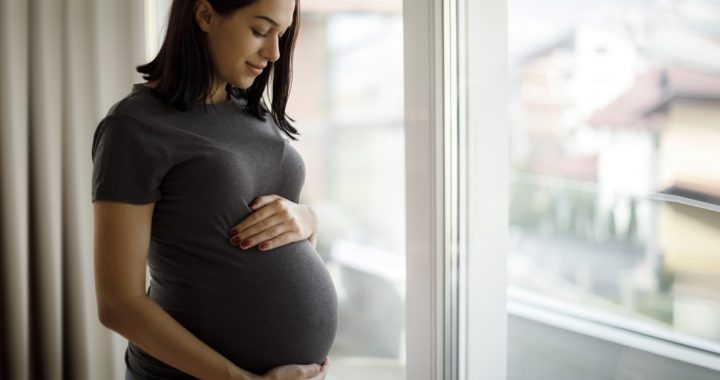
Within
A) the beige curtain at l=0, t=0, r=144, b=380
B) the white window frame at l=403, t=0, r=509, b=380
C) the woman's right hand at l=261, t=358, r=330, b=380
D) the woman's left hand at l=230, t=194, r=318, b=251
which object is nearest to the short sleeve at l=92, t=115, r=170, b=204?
the woman's left hand at l=230, t=194, r=318, b=251

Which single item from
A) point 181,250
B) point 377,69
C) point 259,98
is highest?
point 377,69

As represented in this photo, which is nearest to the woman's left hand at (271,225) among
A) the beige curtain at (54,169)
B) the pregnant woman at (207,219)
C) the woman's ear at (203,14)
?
the pregnant woman at (207,219)

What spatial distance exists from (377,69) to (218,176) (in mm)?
659

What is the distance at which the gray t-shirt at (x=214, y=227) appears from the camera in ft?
3.14

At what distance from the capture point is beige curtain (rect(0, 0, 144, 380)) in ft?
6.11

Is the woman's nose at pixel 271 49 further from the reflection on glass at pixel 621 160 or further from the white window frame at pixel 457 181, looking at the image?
the reflection on glass at pixel 621 160

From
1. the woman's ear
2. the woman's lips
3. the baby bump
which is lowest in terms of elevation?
the baby bump

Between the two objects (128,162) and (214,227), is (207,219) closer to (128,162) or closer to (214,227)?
(214,227)

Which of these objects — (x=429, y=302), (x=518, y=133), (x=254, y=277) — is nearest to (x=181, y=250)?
(x=254, y=277)

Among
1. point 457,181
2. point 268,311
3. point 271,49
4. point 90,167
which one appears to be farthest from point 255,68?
point 90,167

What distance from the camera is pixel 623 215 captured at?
1.14 m

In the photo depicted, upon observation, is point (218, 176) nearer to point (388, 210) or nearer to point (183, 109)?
point (183, 109)

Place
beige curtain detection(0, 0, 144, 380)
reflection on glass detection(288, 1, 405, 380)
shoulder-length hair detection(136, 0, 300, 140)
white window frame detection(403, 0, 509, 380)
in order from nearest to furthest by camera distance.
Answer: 1. shoulder-length hair detection(136, 0, 300, 140)
2. white window frame detection(403, 0, 509, 380)
3. reflection on glass detection(288, 1, 405, 380)
4. beige curtain detection(0, 0, 144, 380)

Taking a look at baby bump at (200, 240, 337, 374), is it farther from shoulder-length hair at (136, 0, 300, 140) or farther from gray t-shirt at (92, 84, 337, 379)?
shoulder-length hair at (136, 0, 300, 140)
